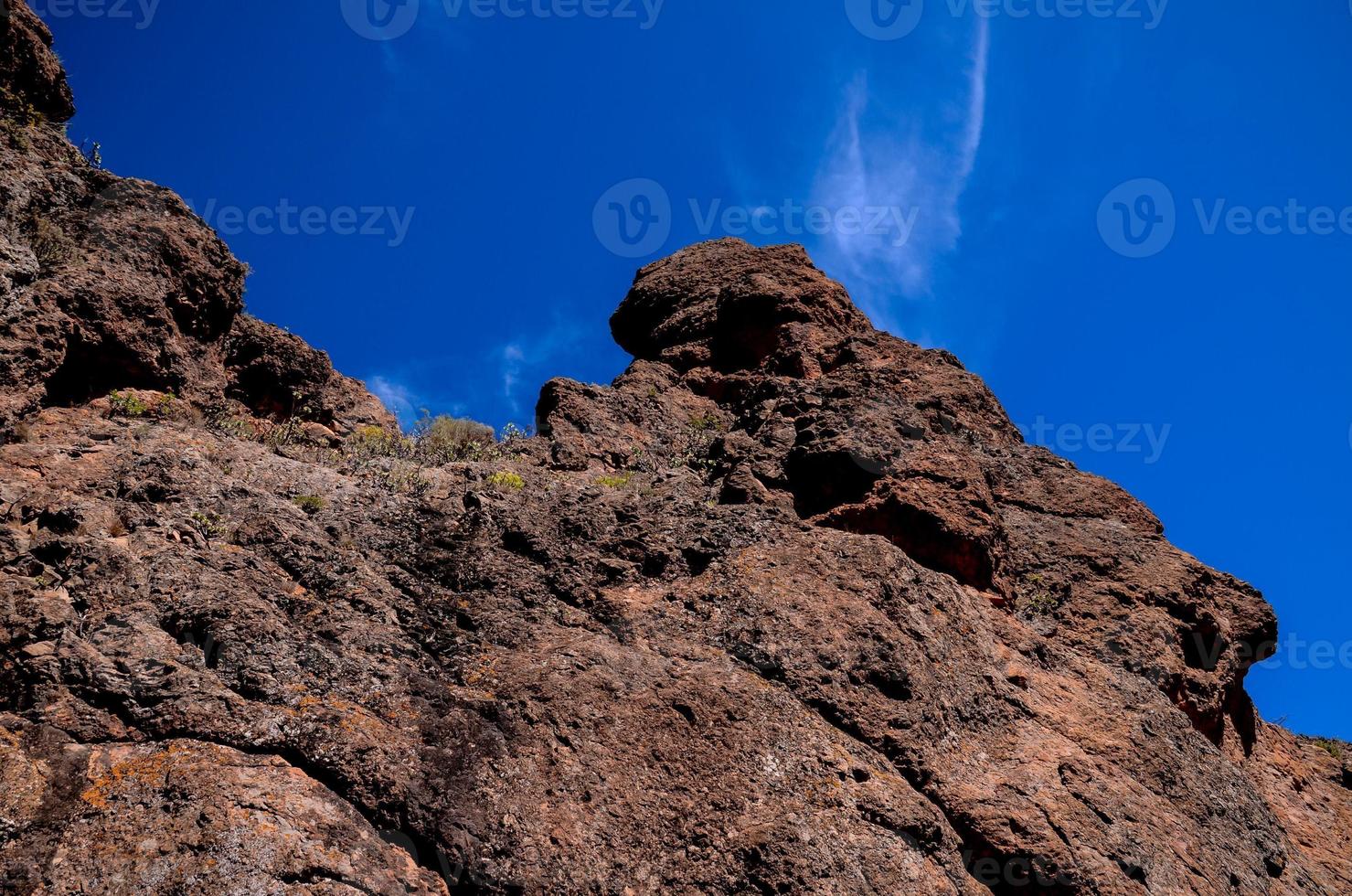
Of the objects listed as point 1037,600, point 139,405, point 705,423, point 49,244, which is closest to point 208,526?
point 139,405

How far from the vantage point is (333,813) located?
5477 millimetres

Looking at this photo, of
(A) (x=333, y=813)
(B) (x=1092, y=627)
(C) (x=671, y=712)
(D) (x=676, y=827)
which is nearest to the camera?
(A) (x=333, y=813)

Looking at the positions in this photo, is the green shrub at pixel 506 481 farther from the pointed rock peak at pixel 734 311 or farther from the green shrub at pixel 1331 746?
the green shrub at pixel 1331 746

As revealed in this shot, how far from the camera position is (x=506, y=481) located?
9000mm

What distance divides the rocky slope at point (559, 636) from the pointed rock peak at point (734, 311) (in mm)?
1624

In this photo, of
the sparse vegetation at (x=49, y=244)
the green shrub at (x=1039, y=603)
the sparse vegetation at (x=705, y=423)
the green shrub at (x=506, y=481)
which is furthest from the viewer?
the sparse vegetation at (x=705, y=423)

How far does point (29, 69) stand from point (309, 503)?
572 centimetres

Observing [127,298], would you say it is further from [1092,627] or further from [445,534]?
[1092,627]

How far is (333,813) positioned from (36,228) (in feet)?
21.4

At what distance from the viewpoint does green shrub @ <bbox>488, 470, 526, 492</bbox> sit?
8883mm

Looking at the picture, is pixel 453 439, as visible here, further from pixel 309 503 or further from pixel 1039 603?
pixel 1039 603

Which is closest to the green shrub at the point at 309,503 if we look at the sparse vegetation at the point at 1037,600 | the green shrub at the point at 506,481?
the green shrub at the point at 506,481

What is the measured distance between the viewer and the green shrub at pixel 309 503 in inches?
306

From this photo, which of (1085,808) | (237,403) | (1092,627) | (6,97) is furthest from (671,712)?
(6,97)
